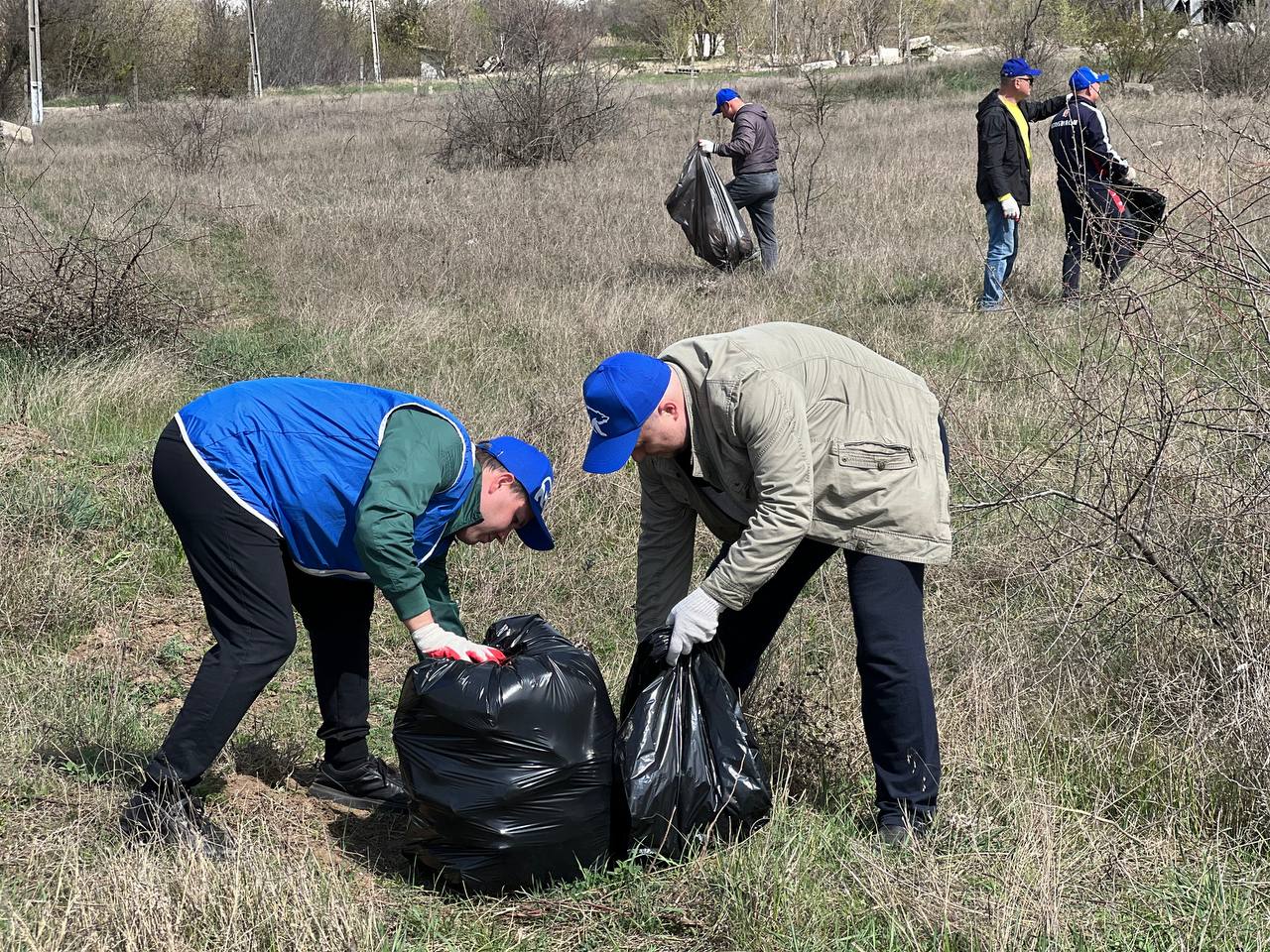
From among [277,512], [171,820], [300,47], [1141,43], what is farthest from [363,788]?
[300,47]

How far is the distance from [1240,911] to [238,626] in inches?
86.7

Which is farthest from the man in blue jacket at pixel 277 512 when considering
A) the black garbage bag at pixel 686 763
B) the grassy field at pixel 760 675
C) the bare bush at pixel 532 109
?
the bare bush at pixel 532 109

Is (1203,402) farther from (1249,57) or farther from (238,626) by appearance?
(1249,57)

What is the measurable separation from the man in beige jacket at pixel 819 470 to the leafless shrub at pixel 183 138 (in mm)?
15061

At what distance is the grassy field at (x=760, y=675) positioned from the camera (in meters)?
2.43

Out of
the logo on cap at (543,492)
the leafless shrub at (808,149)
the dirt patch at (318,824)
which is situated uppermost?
the leafless shrub at (808,149)

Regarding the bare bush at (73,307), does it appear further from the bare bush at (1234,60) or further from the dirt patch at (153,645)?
the bare bush at (1234,60)

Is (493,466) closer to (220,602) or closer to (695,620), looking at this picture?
(695,620)

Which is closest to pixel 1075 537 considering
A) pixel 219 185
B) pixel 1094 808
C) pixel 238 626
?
pixel 1094 808

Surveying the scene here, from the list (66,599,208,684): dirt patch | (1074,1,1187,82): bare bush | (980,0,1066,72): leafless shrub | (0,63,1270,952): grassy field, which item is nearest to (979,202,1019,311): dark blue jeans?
(0,63,1270,952): grassy field

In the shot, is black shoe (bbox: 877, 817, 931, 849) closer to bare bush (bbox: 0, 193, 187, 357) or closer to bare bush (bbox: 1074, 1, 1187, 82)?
bare bush (bbox: 0, 193, 187, 357)

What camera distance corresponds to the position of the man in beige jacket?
2.46 m

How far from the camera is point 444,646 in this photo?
266 centimetres

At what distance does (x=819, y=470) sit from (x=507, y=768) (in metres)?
0.93
